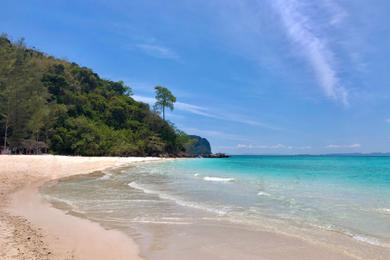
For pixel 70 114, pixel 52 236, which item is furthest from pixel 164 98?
pixel 52 236

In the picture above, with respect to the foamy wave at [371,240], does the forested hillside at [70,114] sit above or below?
above

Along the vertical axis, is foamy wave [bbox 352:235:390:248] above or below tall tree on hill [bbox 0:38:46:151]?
below

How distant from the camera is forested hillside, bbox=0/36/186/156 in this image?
52062 mm

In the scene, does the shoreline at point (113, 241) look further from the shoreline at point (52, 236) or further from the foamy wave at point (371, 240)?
the foamy wave at point (371, 240)

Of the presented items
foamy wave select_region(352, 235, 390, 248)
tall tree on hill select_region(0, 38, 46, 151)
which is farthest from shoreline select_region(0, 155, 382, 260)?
tall tree on hill select_region(0, 38, 46, 151)

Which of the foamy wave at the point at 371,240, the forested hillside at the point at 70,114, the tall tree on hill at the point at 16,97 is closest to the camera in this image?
the foamy wave at the point at 371,240

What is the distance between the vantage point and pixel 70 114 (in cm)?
8125

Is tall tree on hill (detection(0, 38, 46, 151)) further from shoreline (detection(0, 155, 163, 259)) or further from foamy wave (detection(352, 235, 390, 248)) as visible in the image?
foamy wave (detection(352, 235, 390, 248))

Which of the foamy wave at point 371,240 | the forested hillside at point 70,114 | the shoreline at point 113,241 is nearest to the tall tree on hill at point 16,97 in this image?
the forested hillside at point 70,114

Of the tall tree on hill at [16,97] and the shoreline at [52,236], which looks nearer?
the shoreline at [52,236]

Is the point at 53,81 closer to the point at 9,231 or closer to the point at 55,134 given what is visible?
the point at 55,134

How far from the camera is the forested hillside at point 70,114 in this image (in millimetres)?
52062

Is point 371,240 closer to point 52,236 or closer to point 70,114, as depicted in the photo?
point 52,236

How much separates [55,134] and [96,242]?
2584 inches
